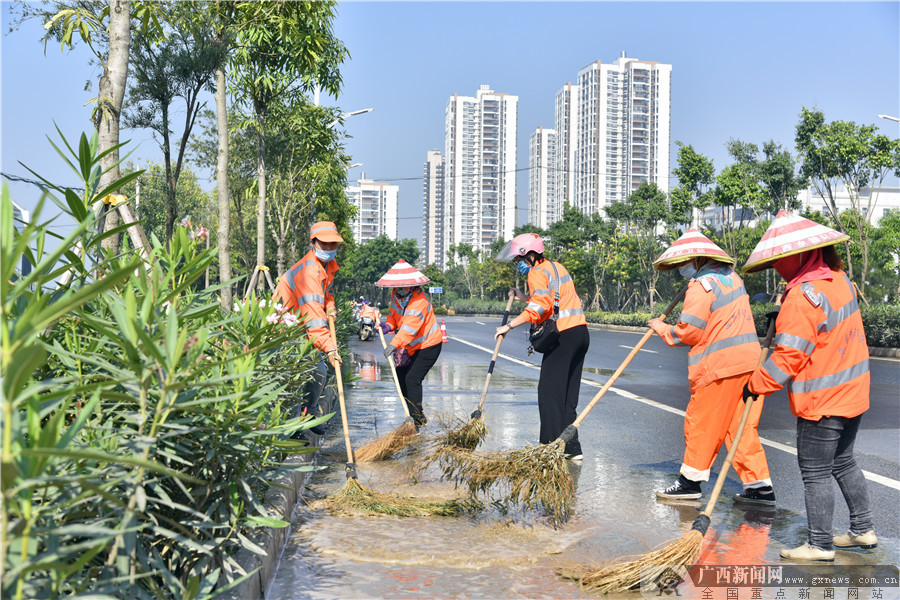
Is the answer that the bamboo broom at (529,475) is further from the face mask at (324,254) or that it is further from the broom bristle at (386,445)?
the face mask at (324,254)

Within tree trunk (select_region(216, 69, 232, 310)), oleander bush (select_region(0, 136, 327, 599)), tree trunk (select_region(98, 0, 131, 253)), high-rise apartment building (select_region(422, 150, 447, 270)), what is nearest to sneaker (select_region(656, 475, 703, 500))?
oleander bush (select_region(0, 136, 327, 599))

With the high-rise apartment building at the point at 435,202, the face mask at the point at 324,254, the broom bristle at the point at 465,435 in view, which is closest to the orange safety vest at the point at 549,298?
the broom bristle at the point at 465,435

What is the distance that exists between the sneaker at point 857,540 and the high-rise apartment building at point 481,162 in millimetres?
129870

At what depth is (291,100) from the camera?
17281mm

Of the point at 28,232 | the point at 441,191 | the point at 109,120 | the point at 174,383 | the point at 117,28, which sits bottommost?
the point at 174,383

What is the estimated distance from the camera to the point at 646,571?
395cm

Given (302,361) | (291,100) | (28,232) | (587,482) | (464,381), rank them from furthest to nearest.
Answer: (291,100) < (464,381) < (302,361) < (587,482) < (28,232)

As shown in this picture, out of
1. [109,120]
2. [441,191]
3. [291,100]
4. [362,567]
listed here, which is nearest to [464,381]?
[291,100]

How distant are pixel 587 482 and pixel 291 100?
508 inches

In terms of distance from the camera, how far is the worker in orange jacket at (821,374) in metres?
4.31

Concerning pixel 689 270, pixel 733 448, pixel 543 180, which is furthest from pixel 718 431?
pixel 543 180

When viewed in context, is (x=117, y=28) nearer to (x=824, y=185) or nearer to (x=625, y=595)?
(x=625, y=595)

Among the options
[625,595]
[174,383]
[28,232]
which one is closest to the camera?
[28,232]

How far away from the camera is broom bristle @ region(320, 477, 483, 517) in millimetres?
5152
